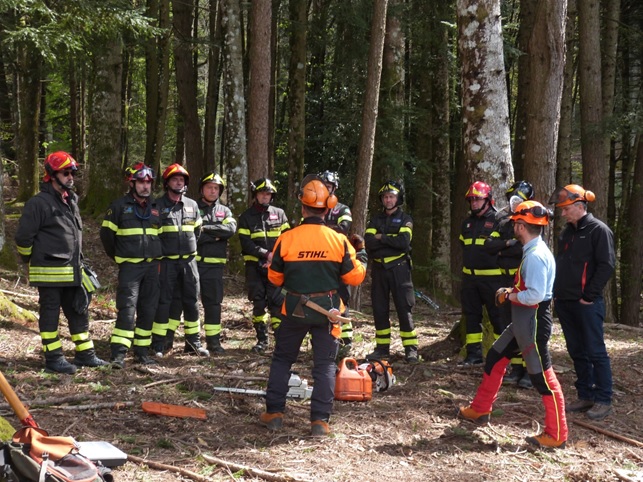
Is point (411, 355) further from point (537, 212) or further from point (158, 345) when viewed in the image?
point (537, 212)

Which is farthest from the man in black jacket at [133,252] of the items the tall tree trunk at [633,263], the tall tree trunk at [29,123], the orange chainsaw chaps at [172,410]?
the tall tree trunk at [633,263]

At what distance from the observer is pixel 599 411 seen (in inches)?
279

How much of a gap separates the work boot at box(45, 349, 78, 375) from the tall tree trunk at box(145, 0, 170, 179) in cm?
1057

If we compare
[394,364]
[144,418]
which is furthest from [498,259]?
[144,418]

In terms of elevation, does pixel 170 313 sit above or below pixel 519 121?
below

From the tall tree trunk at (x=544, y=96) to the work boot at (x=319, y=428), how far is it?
4523 mm

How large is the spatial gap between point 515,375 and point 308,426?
3.17 m

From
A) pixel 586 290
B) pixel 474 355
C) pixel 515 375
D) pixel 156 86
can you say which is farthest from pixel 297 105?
pixel 586 290

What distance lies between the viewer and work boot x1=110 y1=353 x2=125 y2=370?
26.0 ft

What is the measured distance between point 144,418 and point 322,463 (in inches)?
69.4

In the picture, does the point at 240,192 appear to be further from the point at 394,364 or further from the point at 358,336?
the point at 394,364

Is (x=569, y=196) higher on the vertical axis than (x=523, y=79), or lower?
lower

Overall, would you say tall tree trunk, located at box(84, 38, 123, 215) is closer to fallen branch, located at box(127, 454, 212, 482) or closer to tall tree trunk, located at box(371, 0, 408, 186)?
tall tree trunk, located at box(371, 0, 408, 186)

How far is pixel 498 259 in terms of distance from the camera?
8578mm
